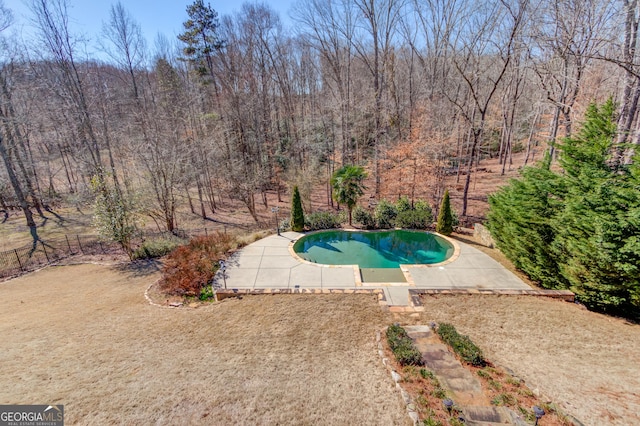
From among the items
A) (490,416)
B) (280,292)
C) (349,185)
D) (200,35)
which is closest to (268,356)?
(280,292)

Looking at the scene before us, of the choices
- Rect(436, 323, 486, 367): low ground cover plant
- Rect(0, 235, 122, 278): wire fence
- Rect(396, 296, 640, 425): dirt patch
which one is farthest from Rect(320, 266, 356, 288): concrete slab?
Rect(0, 235, 122, 278): wire fence

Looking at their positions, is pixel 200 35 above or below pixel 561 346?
above

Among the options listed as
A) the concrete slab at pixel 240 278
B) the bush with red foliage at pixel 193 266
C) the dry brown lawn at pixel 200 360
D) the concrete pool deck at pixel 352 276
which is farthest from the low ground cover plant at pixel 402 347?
the bush with red foliage at pixel 193 266

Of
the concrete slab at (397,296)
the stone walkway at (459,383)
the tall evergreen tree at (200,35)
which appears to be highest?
the tall evergreen tree at (200,35)

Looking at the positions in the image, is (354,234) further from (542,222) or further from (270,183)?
(270,183)

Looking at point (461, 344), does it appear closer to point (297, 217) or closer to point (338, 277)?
point (338, 277)

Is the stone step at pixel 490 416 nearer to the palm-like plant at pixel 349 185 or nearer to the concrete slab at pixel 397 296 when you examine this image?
the concrete slab at pixel 397 296
